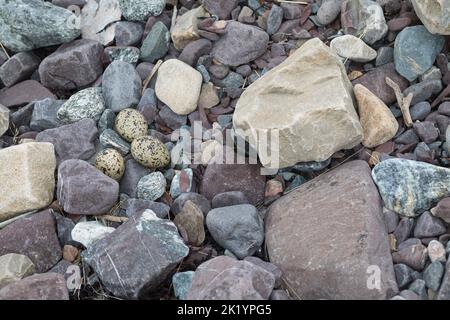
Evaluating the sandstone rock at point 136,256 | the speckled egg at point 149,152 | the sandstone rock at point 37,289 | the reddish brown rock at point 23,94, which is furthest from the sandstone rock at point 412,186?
the reddish brown rock at point 23,94

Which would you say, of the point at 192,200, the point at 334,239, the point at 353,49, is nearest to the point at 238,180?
the point at 192,200

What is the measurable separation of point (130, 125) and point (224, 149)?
1.74ft

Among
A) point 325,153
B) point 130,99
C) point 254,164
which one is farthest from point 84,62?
point 325,153

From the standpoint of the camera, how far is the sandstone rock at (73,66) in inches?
132

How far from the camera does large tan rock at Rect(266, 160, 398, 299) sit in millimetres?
2416

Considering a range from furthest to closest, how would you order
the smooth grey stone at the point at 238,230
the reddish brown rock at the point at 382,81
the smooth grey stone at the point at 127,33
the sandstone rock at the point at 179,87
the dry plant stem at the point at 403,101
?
the smooth grey stone at the point at 127,33 → the sandstone rock at the point at 179,87 → the reddish brown rock at the point at 382,81 → the dry plant stem at the point at 403,101 → the smooth grey stone at the point at 238,230

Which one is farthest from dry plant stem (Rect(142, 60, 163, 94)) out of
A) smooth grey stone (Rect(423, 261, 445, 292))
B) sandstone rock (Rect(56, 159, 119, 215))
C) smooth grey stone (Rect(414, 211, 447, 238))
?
smooth grey stone (Rect(423, 261, 445, 292))

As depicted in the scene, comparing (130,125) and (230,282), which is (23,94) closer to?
(130,125)

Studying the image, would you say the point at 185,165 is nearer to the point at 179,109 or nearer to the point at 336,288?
the point at 179,109

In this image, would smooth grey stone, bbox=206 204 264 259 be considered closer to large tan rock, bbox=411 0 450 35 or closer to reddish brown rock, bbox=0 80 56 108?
large tan rock, bbox=411 0 450 35

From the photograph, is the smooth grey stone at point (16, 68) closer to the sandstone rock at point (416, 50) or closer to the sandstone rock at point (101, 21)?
the sandstone rock at point (101, 21)

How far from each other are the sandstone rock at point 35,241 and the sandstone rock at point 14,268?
0.06 m

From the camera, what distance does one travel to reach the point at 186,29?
3.33m

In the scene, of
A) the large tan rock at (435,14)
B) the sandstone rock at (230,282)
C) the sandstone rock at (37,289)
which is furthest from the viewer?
the large tan rock at (435,14)
